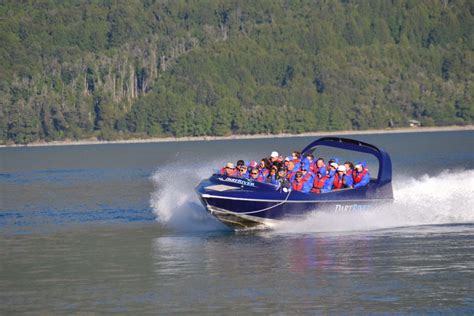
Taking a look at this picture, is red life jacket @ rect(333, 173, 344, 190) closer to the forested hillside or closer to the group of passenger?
the group of passenger

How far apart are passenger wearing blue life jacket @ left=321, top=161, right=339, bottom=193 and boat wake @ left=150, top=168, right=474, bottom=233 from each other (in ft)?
1.86

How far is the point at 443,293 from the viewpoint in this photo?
19812mm

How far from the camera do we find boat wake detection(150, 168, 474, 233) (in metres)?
28.1

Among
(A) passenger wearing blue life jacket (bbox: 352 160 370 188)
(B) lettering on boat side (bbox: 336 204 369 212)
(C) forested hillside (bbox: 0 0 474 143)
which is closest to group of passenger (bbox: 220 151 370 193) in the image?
(A) passenger wearing blue life jacket (bbox: 352 160 370 188)

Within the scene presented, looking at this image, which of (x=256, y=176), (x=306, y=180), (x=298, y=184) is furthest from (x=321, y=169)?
(x=256, y=176)

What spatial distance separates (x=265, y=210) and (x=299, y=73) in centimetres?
14129

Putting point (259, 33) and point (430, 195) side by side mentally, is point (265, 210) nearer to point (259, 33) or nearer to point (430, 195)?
point (430, 195)

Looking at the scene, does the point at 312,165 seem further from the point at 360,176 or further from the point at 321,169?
the point at 360,176

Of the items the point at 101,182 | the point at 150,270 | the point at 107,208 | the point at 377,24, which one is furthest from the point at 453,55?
the point at 150,270

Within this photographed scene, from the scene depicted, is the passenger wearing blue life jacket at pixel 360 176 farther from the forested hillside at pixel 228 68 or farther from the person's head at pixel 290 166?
the forested hillside at pixel 228 68

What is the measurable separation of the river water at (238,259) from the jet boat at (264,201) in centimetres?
27

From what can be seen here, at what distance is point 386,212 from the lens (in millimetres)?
28750

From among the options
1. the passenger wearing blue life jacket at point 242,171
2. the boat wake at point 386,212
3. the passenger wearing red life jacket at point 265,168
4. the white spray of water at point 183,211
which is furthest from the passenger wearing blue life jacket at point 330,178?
the white spray of water at point 183,211

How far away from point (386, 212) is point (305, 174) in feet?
7.59
